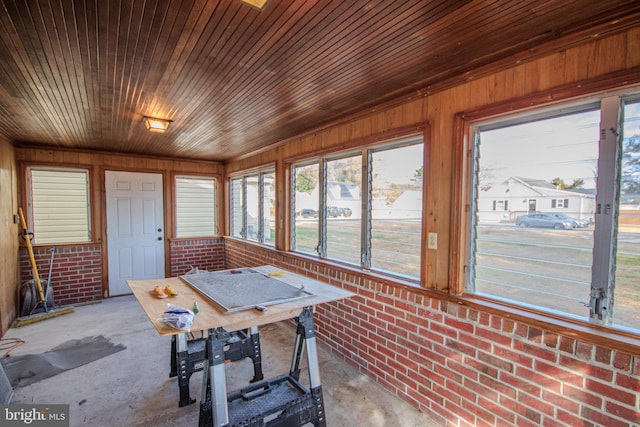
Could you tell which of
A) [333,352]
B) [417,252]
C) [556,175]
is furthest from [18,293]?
[556,175]

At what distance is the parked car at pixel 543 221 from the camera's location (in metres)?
1.66

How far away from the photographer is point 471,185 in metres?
2.05

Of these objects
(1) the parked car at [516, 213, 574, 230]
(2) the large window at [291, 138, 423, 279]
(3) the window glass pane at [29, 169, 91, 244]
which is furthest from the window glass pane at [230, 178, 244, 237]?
(1) the parked car at [516, 213, 574, 230]

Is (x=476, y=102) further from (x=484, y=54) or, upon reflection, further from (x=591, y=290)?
(x=591, y=290)

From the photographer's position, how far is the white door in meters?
5.04

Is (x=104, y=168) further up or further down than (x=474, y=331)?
further up

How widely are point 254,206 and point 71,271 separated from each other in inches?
120

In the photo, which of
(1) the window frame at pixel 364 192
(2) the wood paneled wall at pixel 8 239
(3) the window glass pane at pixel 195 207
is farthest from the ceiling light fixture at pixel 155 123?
(3) the window glass pane at pixel 195 207

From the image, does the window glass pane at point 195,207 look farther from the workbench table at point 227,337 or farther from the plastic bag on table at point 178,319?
the plastic bag on table at point 178,319

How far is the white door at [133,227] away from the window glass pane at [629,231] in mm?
5967

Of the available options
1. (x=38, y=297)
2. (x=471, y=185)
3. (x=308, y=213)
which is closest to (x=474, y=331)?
(x=471, y=185)

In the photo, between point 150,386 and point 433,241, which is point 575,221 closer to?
point 433,241

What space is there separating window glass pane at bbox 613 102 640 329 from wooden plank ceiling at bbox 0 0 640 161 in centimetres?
50

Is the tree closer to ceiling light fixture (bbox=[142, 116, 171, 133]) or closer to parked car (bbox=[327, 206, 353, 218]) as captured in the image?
parked car (bbox=[327, 206, 353, 218])
